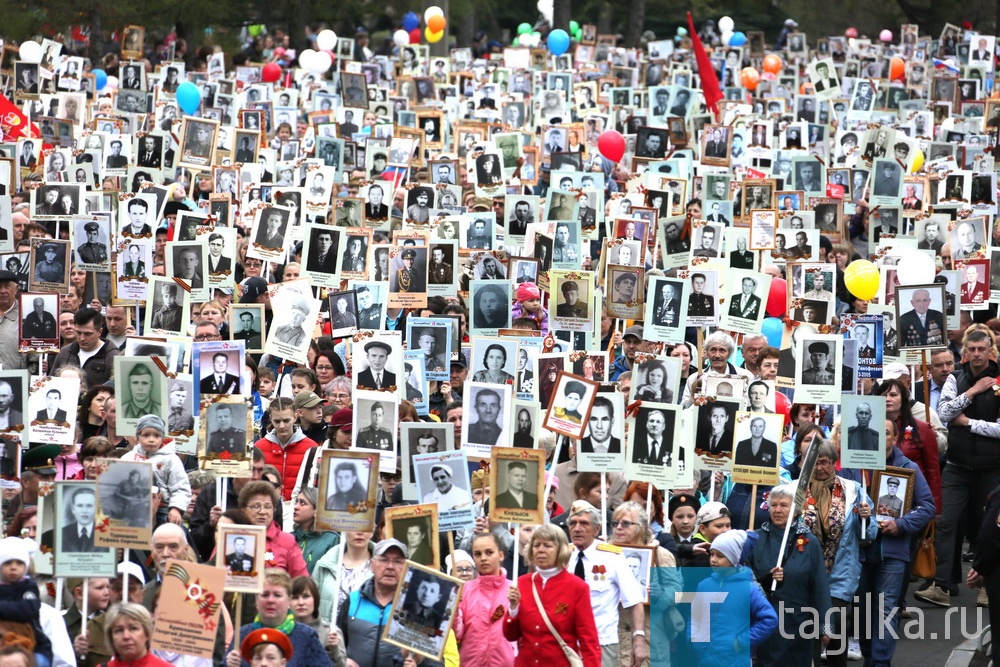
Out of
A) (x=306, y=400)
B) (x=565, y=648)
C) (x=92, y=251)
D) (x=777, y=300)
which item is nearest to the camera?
(x=565, y=648)

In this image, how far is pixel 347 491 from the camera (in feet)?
29.1

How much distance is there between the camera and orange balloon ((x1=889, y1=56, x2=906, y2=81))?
33750 millimetres

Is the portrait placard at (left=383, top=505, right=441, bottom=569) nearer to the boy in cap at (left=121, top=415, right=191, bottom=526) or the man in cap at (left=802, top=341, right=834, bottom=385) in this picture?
the boy in cap at (left=121, top=415, right=191, bottom=526)

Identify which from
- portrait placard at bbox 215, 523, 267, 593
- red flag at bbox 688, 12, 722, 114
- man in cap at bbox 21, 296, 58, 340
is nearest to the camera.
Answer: portrait placard at bbox 215, 523, 267, 593

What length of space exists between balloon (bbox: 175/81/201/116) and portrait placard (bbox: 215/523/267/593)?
53.8ft

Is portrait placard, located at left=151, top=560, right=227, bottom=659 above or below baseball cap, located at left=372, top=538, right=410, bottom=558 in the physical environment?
below

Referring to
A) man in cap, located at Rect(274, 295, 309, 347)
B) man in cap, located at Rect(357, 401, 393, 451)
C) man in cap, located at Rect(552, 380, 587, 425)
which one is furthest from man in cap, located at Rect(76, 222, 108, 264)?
man in cap, located at Rect(552, 380, 587, 425)

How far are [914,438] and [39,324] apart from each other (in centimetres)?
586

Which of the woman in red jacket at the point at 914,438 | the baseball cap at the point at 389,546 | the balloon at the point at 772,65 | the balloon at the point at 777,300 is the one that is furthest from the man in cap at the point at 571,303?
the balloon at the point at 772,65

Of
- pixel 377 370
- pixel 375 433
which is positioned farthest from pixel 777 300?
pixel 375 433

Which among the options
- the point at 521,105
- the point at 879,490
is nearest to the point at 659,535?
the point at 879,490

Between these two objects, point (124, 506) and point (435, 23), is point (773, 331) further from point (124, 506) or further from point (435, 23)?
point (435, 23)

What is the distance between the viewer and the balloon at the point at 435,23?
117 feet

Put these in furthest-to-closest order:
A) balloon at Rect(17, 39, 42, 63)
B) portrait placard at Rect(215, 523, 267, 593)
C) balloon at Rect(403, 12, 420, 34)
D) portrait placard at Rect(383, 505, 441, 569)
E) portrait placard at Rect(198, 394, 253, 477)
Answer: balloon at Rect(403, 12, 420, 34) < balloon at Rect(17, 39, 42, 63) < portrait placard at Rect(198, 394, 253, 477) < portrait placard at Rect(383, 505, 441, 569) < portrait placard at Rect(215, 523, 267, 593)
